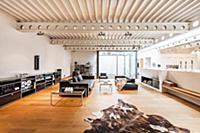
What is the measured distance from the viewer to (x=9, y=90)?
21.6ft

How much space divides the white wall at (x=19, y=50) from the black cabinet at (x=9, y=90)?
0.49 m

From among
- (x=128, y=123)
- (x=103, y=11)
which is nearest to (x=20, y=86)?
(x=103, y=11)

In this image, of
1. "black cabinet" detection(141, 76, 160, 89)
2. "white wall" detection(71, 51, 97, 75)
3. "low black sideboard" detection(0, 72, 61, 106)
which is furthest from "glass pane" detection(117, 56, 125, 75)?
"low black sideboard" detection(0, 72, 61, 106)

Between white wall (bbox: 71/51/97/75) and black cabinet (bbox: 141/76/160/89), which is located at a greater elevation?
white wall (bbox: 71/51/97/75)

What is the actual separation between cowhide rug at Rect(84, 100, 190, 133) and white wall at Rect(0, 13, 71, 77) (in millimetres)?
4079

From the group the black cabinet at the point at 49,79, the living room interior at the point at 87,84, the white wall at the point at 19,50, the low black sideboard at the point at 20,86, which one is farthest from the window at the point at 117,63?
the low black sideboard at the point at 20,86

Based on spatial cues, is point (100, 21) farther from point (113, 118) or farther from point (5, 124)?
point (5, 124)

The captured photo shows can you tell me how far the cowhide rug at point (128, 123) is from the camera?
12.9ft

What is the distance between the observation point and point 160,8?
608 centimetres

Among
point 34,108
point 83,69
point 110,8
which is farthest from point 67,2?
point 83,69

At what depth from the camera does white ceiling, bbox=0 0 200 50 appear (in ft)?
18.3

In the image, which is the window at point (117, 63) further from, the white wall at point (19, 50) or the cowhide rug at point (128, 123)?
the cowhide rug at point (128, 123)

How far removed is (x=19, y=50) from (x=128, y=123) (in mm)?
5858

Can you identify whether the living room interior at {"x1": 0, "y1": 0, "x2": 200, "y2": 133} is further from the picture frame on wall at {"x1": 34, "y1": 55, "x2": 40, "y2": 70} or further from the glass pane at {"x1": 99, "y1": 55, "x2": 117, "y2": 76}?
the glass pane at {"x1": 99, "y1": 55, "x2": 117, "y2": 76}
